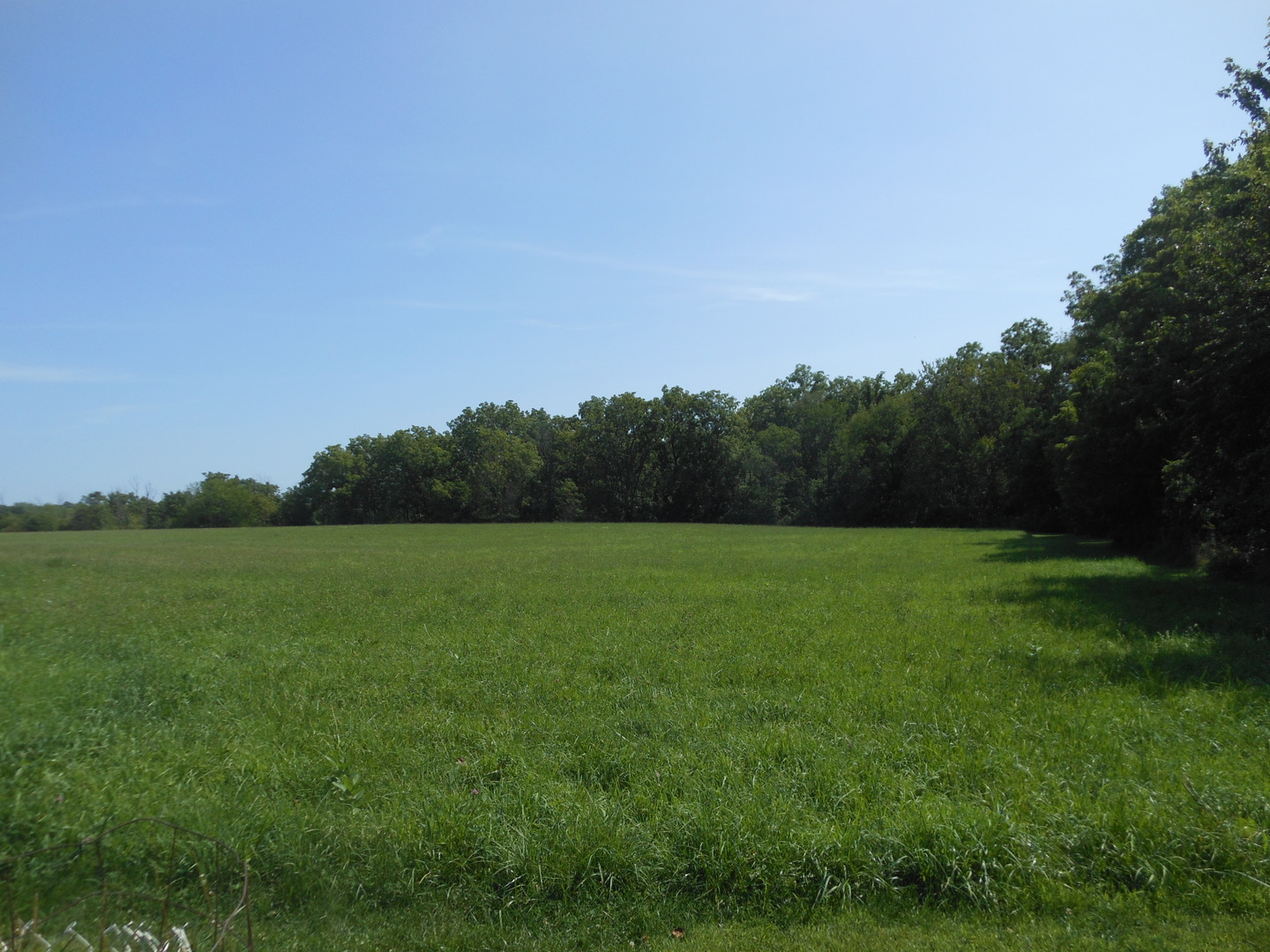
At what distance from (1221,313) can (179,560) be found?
114ft

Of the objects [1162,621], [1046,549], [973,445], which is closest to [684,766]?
[1162,621]

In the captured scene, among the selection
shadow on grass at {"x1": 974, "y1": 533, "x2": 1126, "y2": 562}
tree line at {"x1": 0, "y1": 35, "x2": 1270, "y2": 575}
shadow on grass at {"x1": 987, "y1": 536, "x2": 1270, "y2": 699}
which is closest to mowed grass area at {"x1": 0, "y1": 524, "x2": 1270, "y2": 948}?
shadow on grass at {"x1": 987, "y1": 536, "x2": 1270, "y2": 699}

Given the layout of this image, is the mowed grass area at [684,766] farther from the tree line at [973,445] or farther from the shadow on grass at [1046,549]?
the shadow on grass at [1046,549]

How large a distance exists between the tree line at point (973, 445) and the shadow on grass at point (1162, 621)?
5.86ft

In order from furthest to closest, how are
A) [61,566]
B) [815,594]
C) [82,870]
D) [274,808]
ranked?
[61,566] < [815,594] < [274,808] < [82,870]

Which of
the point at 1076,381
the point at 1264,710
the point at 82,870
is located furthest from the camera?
the point at 1076,381

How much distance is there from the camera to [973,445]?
64812 millimetres

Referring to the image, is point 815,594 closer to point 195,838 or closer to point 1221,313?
point 1221,313

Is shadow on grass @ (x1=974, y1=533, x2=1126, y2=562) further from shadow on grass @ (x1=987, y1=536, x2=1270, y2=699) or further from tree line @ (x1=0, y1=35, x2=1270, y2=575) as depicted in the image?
shadow on grass @ (x1=987, y1=536, x2=1270, y2=699)

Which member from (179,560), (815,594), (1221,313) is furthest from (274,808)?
(179,560)

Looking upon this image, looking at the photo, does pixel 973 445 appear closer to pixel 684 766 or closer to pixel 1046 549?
pixel 1046 549

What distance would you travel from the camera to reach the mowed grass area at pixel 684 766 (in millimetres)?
4430

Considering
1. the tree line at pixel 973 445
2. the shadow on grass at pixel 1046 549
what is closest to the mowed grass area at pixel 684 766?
the tree line at pixel 973 445

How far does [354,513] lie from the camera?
293 ft
